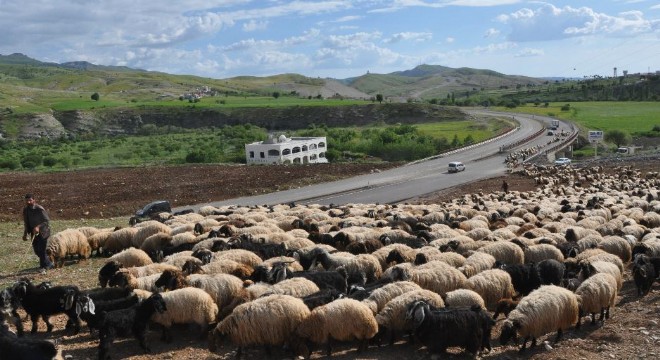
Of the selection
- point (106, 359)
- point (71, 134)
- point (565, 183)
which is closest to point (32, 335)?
point (106, 359)

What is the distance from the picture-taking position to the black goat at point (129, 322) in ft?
35.2

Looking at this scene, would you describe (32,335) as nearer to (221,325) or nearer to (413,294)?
(221,325)

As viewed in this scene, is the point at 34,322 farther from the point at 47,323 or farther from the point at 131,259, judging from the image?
the point at 131,259

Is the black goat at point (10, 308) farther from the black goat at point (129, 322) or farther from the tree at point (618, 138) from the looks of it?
the tree at point (618, 138)

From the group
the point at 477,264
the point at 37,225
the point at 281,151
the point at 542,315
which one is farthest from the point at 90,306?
the point at 281,151

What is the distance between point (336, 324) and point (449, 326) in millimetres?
1992

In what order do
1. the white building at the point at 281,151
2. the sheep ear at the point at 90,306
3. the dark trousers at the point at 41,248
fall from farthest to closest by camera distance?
1. the white building at the point at 281,151
2. the dark trousers at the point at 41,248
3. the sheep ear at the point at 90,306

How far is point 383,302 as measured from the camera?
12047 millimetres

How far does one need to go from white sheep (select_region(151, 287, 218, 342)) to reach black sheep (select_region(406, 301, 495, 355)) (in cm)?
390

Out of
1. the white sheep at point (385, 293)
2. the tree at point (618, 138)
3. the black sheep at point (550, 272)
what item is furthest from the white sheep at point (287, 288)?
the tree at point (618, 138)

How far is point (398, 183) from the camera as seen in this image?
46906 mm

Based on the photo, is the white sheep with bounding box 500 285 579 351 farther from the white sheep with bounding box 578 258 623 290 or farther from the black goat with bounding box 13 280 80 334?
the black goat with bounding box 13 280 80 334

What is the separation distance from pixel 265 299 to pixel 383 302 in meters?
2.41

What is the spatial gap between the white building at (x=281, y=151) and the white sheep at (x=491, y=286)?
165ft
